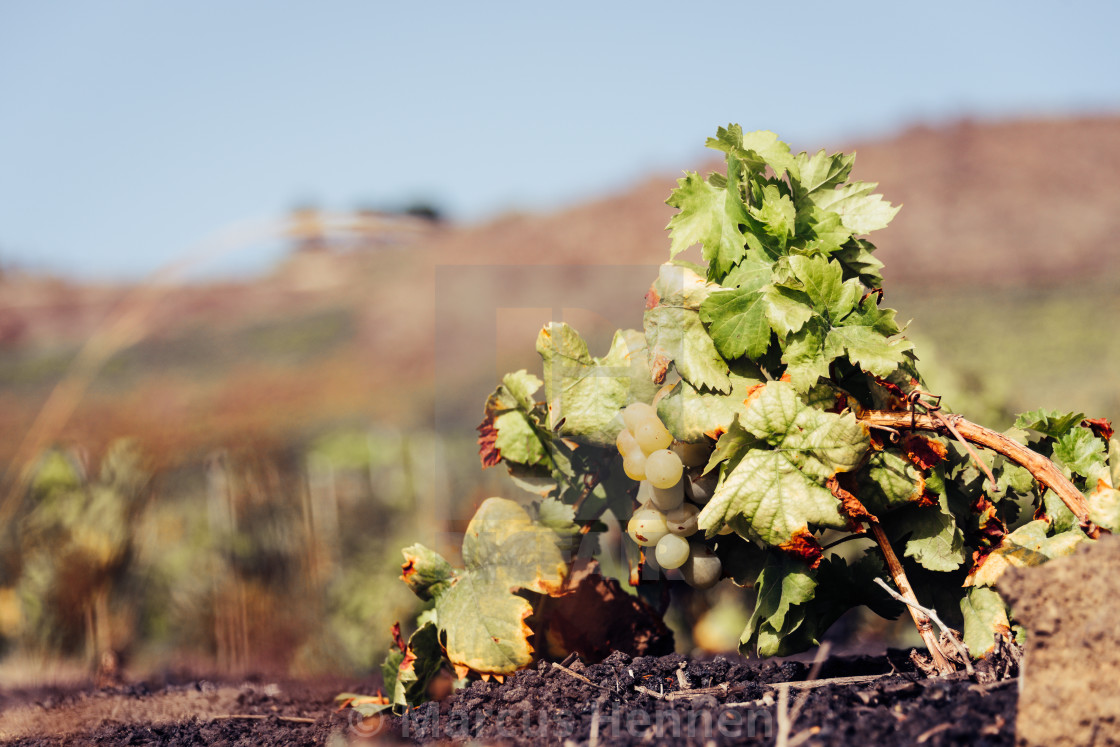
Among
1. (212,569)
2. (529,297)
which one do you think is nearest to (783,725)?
(212,569)

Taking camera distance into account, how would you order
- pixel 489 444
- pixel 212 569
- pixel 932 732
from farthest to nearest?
pixel 212 569 < pixel 489 444 < pixel 932 732

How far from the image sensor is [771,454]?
117 cm

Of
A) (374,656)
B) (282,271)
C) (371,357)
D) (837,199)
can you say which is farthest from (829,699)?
(282,271)

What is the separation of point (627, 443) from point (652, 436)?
0.17 feet

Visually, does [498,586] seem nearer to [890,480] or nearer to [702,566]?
[702,566]

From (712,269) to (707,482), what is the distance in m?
0.36

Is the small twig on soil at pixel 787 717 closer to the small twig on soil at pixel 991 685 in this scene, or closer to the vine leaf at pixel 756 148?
the small twig on soil at pixel 991 685

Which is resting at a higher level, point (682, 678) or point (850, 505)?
point (850, 505)

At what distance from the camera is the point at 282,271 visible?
2364 cm

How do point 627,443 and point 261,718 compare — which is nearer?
point 627,443

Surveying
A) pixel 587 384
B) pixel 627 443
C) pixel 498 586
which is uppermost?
pixel 587 384

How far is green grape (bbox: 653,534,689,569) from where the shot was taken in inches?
52.5

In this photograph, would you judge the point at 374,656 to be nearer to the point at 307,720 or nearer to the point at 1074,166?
the point at 307,720

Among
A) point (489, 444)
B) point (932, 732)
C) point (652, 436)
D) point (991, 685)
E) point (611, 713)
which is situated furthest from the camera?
point (489, 444)
